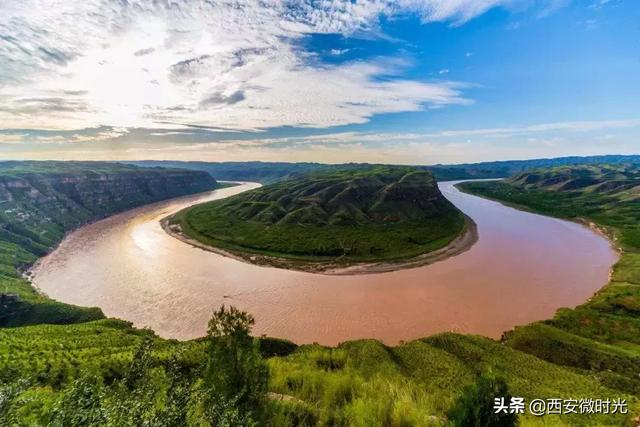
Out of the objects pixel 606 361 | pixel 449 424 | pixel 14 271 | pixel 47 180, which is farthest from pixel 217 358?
pixel 47 180

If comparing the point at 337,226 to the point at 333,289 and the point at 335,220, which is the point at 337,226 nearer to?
the point at 335,220

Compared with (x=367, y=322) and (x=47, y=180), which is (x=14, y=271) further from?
(x=47, y=180)

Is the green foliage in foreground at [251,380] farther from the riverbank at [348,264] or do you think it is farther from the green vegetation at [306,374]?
the riverbank at [348,264]

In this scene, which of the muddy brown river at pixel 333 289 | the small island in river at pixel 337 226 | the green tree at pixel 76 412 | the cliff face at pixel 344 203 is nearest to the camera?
the green tree at pixel 76 412

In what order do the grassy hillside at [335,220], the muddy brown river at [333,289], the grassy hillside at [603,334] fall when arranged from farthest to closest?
the grassy hillside at [335,220] < the muddy brown river at [333,289] < the grassy hillside at [603,334]

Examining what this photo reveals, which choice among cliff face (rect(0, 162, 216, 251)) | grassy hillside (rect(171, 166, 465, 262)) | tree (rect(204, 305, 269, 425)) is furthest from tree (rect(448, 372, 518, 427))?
cliff face (rect(0, 162, 216, 251))

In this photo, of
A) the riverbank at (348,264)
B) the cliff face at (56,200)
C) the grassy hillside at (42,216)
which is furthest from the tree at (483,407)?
the cliff face at (56,200)

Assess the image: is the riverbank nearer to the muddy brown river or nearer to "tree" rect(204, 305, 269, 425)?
the muddy brown river
